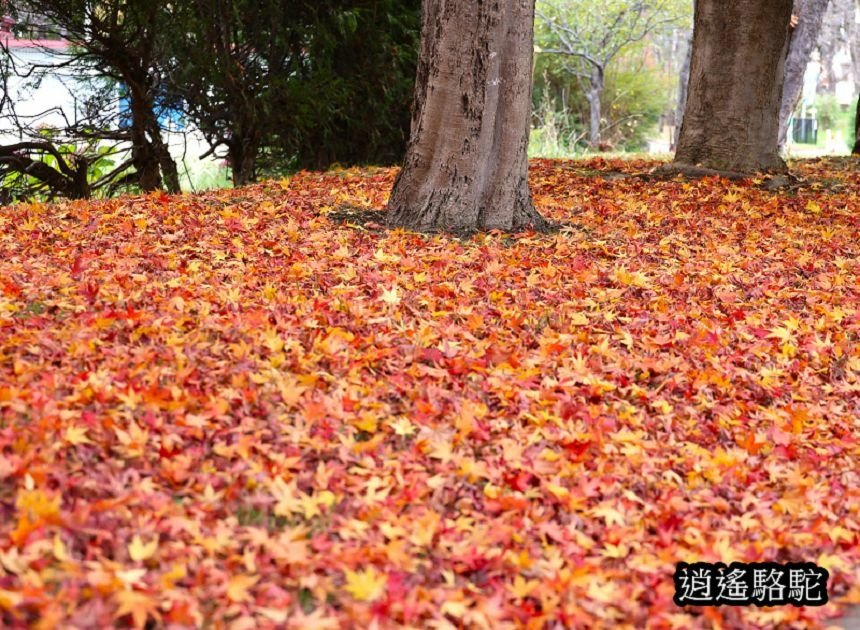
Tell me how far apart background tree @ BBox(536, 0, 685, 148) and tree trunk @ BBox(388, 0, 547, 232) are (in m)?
13.6

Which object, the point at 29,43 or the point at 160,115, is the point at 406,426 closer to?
the point at 160,115

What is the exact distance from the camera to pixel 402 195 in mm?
6859

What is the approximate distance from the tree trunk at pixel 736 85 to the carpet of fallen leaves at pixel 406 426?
329 centimetres

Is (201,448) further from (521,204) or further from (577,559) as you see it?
(521,204)

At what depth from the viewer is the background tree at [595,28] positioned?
68.0ft

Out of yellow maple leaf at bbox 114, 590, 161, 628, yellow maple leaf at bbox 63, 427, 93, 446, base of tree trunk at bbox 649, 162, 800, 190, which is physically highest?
base of tree trunk at bbox 649, 162, 800, 190

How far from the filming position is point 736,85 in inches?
372

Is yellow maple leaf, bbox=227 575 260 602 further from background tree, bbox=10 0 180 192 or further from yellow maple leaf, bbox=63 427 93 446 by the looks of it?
background tree, bbox=10 0 180 192

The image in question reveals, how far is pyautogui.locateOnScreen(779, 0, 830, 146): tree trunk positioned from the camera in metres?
14.5

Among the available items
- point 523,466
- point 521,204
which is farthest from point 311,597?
point 521,204

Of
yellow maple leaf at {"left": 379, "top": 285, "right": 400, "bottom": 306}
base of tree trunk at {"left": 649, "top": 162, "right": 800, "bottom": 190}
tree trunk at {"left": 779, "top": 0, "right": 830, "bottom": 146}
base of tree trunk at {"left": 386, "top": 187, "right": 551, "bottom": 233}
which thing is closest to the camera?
yellow maple leaf at {"left": 379, "top": 285, "right": 400, "bottom": 306}

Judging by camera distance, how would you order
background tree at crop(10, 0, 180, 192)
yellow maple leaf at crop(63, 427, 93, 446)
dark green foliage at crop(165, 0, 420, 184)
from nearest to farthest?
1. yellow maple leaf at crop(63, 427, 93, 446)
2. background tree at crop(10, 0, 180, 192)
3. dark green foliage at crop(165, 0, 420, 184)

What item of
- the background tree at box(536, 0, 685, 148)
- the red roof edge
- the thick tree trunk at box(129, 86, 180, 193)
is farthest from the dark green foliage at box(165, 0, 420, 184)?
the background tree at box(536, 0, 685, 148)

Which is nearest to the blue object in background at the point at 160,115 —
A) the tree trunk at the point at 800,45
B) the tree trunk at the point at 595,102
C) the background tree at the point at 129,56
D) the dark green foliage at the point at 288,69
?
the background tree at the point at 129,56
